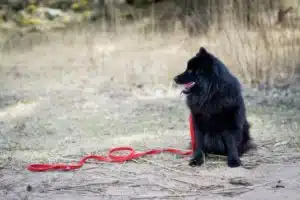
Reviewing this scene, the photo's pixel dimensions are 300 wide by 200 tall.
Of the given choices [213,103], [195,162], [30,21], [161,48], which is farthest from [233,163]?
[30,21]

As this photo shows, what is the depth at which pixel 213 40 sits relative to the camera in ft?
31.8

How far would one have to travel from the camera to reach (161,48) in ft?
34.4

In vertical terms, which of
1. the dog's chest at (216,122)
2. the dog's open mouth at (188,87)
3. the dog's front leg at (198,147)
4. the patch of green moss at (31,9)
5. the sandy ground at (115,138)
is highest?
the patch of green moss at (31,9)

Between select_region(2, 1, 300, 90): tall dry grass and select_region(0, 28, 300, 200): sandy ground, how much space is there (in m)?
0.16

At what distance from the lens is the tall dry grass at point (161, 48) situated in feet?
29.6

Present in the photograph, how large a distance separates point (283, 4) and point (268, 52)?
4.92ft

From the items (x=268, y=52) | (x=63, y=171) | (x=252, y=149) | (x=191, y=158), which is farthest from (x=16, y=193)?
(x=268, y=52)

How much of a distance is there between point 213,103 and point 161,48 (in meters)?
5.84

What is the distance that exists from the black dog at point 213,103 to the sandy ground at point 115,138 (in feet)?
0.75

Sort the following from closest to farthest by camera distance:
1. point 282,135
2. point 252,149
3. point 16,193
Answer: point 16,193 → point 252,149 → point 282,135

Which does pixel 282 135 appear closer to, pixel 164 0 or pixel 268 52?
pixel 268 52

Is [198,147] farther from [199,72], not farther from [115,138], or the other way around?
[115,138]

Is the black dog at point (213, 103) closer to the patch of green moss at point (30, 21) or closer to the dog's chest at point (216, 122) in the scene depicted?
the dog's chest at point (216, 122)

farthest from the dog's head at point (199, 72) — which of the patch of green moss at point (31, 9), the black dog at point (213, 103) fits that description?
the patch of green moss at point (31, 9)
